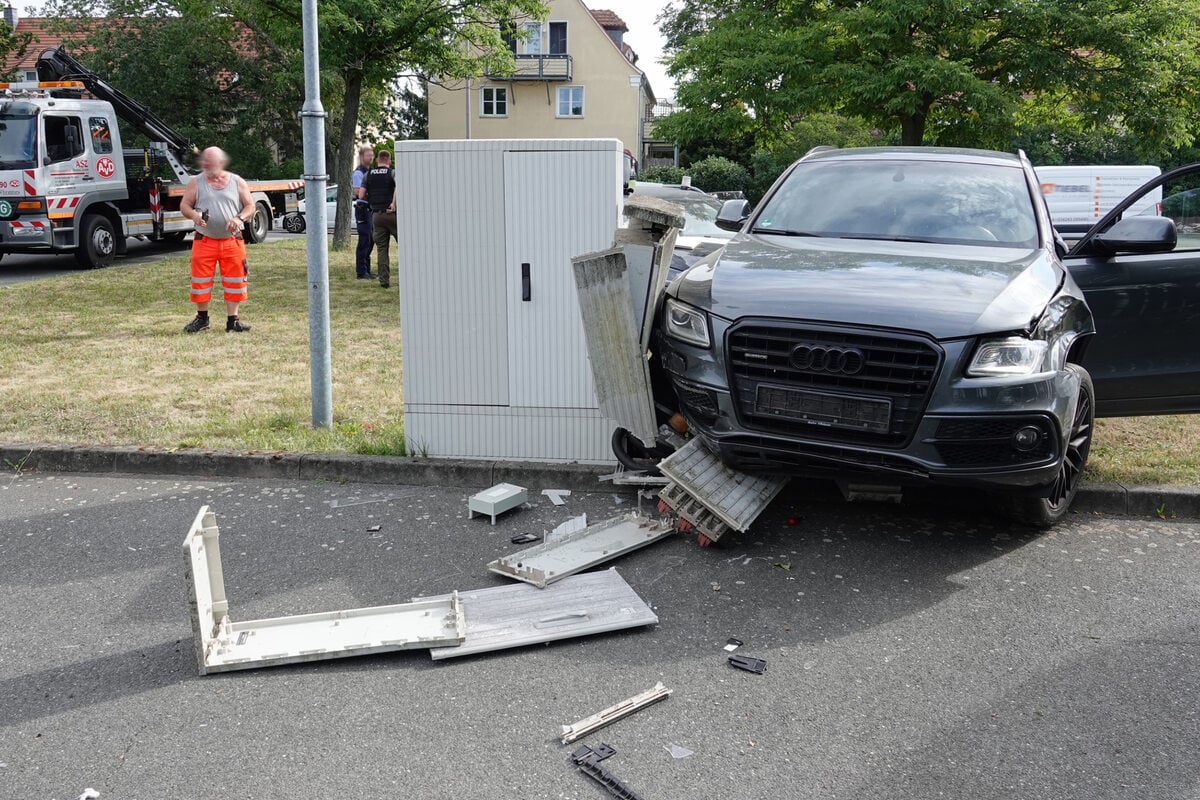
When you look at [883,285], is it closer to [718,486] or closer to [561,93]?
[718,486]

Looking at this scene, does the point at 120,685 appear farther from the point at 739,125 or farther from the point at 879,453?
the point at 739,125

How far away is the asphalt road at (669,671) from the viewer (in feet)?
10.1

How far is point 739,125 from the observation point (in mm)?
19547

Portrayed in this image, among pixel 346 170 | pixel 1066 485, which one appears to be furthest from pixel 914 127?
pixel 1066 485

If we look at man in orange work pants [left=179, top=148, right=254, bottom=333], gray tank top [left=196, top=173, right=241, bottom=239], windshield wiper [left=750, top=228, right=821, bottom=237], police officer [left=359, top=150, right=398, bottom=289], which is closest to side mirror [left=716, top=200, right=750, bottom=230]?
windshield wiper [left=750, top=228, right=821, bottom=237]

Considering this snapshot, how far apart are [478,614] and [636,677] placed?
0.77m

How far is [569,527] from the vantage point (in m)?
5.22

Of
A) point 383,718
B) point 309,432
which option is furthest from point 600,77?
point 383,718

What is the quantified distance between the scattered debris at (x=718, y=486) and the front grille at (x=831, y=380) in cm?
41

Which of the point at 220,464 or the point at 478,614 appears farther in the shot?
the point at 220,464

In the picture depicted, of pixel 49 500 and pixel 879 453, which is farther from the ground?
pixel 879 453

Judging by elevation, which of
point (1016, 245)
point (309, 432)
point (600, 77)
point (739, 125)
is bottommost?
point (309, 432)

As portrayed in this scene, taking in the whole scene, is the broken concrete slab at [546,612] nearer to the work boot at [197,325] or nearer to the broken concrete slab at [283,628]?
the broken concrete slab at [283,628]

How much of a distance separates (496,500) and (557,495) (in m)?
0.51
